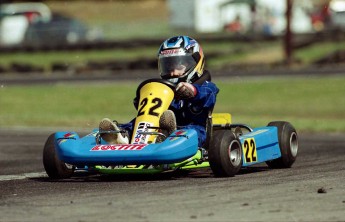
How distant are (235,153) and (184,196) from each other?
1664mm

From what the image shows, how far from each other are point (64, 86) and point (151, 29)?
25260 mm

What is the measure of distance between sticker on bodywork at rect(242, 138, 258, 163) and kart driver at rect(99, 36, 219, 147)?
409mm

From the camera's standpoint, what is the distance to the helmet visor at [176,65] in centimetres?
973

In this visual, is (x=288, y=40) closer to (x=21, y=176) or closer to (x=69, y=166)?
(x=21, y=176)

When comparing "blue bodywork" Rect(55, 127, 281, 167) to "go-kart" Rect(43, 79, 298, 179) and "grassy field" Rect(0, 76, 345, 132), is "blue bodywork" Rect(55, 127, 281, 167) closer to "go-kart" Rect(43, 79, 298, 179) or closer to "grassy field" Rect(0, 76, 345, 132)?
"go-kart" Rect(43, 79, 298, 179)

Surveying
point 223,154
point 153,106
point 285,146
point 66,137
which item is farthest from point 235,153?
point 66,137

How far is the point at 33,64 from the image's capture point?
3784 cm

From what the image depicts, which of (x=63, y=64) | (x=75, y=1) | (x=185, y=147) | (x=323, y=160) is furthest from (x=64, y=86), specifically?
(x=75, y=1)

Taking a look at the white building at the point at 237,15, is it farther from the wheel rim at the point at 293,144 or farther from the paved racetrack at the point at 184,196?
the paved racetrack at the point at 184,196

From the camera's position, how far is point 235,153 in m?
9.05

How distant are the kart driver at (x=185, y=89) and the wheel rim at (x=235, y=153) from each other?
47cm

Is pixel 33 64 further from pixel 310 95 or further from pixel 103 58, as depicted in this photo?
pixel 310 95

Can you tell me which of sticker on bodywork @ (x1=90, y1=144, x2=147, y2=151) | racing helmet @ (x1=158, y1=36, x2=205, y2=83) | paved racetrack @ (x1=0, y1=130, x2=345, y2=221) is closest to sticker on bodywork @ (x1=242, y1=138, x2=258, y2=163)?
paved racetrack @ (x1=0, y1=130, x2=345, y2=221)

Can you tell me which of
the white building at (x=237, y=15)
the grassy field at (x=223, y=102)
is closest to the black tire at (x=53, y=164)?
the grassy field at (x=223, y=102)
